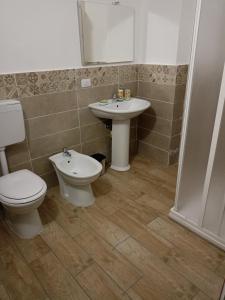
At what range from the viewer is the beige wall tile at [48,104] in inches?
76.8

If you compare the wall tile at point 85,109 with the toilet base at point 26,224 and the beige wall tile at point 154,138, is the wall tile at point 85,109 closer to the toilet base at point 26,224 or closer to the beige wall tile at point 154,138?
the beige wall tile at point 154,138

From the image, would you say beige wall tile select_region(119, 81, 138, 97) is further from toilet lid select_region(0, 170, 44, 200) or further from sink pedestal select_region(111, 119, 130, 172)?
toilet lid select_region(0, 170, 44, 200)

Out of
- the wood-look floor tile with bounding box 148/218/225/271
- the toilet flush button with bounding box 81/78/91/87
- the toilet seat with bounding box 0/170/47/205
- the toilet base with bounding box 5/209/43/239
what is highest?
the toilet flush button with bounding box 81/78/91/87

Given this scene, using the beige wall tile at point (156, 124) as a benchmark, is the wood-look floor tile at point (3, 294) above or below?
below

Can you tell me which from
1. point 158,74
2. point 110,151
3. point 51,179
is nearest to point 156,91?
point 158,74

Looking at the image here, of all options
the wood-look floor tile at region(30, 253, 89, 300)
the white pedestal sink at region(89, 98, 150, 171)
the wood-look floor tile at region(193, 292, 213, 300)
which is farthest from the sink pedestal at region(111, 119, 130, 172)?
the wood-look floor tile at region(193, 292, 213, 300)

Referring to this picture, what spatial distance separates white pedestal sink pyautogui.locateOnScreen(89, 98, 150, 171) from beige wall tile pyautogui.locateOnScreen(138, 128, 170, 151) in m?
0.45

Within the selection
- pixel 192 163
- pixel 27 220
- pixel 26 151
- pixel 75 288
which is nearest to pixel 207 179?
pixel 192 163

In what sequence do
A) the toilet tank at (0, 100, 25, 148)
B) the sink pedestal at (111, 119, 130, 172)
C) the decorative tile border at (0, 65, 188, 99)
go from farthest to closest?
the sink pedestal at (111, 119, 130, 172), the decorative tile border at (0, 65, 188, 99), the toilet tank at (0, 100, 25, 148)

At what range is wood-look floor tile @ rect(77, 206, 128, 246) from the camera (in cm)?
175

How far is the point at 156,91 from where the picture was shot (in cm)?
261

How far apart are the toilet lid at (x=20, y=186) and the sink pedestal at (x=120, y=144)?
109 centimetres

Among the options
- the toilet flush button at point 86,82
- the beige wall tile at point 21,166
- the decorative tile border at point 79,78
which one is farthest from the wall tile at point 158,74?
the beige wall tile at point 21,166

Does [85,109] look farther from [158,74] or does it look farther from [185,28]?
[185,28]
